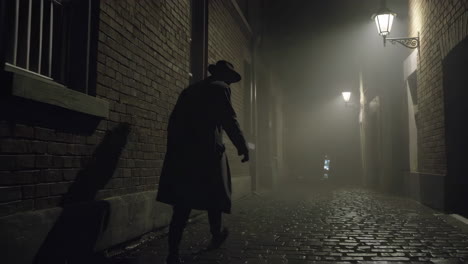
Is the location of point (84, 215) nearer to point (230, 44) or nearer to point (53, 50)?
point (53, 50)

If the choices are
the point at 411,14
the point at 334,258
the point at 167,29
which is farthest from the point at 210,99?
the point at 411,14

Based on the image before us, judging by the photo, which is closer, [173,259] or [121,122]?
[173,259]

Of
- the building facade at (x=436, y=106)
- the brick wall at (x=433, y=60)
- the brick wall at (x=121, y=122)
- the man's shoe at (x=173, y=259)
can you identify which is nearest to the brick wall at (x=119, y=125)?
the brick wall at (x=121, y=122)

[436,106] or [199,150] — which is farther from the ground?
[436,106]

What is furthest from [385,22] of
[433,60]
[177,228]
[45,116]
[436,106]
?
[45,116]

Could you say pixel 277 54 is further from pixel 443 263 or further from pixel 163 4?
pixel 443 263

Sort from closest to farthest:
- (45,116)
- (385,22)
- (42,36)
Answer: (45,116)
(42,36)
(385,22)

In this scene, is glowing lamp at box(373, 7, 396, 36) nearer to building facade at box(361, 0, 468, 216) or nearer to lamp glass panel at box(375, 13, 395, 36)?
lamp glass panel at box(375, 13, 395, 36)

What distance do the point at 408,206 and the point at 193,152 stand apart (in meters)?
6.04

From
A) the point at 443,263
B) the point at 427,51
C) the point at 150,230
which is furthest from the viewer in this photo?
the point at 427,51

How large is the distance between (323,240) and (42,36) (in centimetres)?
340

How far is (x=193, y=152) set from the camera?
12.1 feet

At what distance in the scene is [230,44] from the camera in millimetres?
10125

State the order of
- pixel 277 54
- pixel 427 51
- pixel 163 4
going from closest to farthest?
1. pixel 163 4
2. pixel 427 51
3. pixel 277 54
